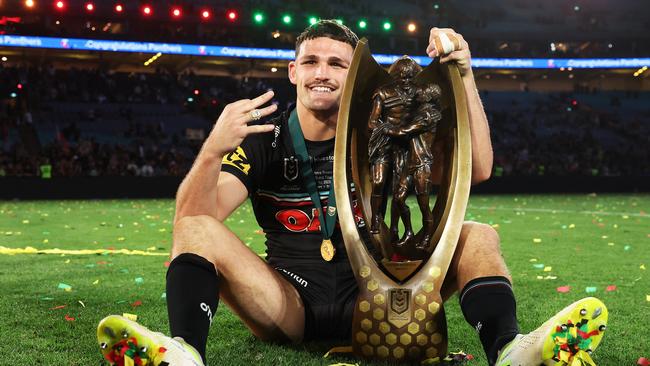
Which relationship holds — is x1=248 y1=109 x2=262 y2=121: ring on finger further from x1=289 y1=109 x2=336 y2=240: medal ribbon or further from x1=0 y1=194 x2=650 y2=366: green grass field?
x1=0 y1=194 x2=650 y2=366: green grass field

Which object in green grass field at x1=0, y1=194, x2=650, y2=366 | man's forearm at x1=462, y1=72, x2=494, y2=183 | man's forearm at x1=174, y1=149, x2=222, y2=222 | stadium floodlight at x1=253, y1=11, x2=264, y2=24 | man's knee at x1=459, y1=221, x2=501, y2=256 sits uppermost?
stadium floodlight at x1=253, y1=11, x2=264, y2=24

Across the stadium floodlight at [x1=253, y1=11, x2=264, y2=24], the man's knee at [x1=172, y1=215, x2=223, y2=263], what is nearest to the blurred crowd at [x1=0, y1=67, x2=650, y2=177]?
the stadium floodlight at [x1=253, y1=11, x2=264, y2=24]

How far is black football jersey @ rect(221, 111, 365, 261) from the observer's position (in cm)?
309

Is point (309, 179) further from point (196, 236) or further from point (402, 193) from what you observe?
point (196, 236)

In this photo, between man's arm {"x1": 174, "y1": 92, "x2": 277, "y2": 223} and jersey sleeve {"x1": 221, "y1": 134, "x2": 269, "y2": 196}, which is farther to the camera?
jersey sleeve {"x1": 221, "y1": 134, "x2": 269, "y2": 196}

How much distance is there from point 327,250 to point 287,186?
1.26 ft

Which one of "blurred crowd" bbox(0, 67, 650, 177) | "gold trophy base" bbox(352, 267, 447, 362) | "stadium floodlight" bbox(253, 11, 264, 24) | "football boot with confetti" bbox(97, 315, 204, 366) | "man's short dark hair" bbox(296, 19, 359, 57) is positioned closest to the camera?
"football boot with confetti" bbox(97, 315, 204, 366)

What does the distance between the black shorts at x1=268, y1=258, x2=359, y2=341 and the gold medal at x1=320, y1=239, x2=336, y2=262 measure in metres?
0.13

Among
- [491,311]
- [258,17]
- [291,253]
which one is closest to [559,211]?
[291,253]

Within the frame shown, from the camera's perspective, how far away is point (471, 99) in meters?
2.79

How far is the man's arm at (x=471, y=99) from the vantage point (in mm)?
2719

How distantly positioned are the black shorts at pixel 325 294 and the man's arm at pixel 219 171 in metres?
0.41

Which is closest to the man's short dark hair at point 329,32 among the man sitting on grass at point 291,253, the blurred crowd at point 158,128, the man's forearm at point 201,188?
the man sitting on grass at point 291,253

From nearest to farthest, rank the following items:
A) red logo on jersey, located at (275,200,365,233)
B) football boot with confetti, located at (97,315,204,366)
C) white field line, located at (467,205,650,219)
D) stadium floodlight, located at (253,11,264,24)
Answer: football boot with confetti, located at (97,315,204,366) < red logo on jersey, located at (275,200,365,233) < white field line, located at (467,205,650,219) < stadium floodlight, located at (253,11,264,24)
